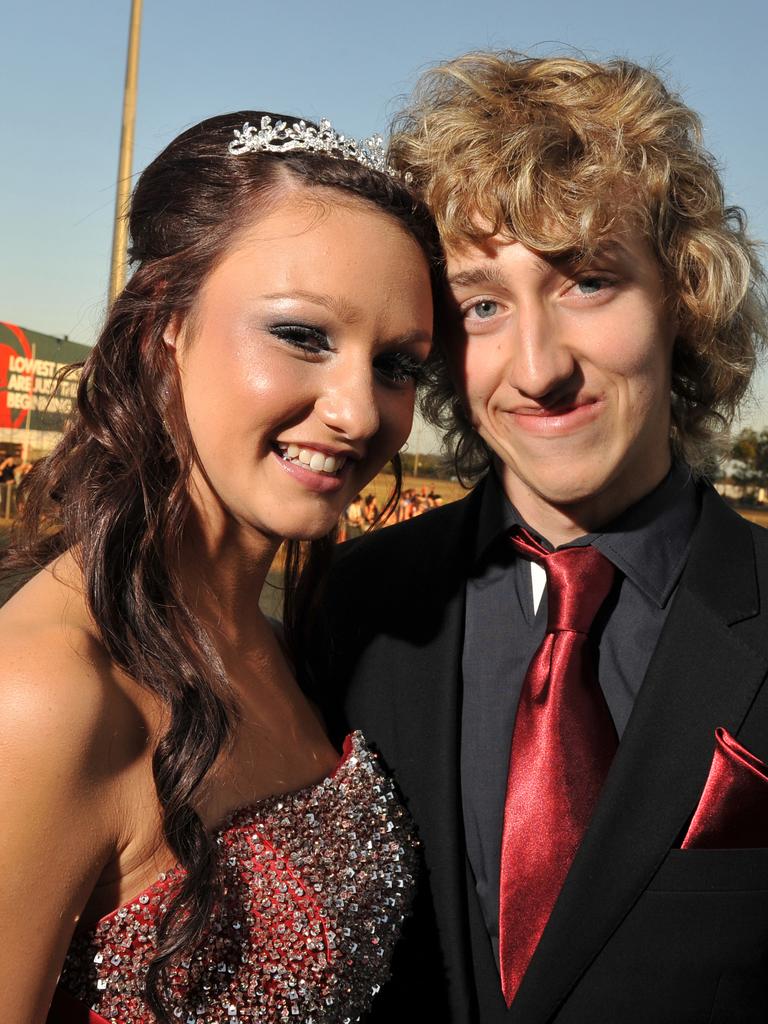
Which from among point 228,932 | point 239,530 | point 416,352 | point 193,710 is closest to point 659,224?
point 416,352

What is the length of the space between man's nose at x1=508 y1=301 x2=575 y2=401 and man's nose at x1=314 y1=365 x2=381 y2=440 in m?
0.40

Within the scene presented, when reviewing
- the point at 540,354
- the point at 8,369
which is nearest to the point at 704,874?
the point at 540,354

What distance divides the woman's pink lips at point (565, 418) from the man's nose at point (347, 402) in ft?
1.51

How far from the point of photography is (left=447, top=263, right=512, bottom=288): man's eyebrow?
2.26 m

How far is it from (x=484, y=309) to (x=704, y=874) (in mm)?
1222

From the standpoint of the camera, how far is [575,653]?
2152mm

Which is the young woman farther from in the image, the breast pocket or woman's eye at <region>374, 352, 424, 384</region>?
the breast pocket

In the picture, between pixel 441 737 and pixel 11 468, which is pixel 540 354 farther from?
pixel 11 468

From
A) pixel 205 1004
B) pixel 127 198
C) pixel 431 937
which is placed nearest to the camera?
pixel 205 1004

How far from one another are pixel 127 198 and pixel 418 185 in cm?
63

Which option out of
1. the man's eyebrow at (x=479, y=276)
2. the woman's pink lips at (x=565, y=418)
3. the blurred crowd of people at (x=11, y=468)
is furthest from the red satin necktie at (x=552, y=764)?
the blurred crowd of people at (x=11, y=468)

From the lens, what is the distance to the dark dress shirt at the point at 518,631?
2166mm

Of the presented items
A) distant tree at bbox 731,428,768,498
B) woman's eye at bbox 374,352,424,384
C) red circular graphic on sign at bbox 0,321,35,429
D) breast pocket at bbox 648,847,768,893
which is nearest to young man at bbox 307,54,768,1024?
breast pocket at bbox 648,847,768,893

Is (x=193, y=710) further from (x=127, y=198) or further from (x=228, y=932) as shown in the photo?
(x=127, y=198)
